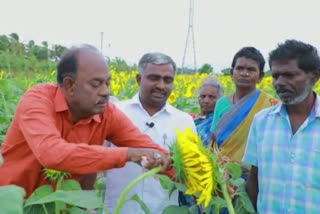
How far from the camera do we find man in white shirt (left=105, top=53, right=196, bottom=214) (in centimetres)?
248

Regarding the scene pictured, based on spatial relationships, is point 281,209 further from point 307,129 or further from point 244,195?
point 307,129

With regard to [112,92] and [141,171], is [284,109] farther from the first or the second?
[112,92]

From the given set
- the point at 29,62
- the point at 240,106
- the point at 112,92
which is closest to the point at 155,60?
the point at 240,106

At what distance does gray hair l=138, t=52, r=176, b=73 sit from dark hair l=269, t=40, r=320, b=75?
2.03ft

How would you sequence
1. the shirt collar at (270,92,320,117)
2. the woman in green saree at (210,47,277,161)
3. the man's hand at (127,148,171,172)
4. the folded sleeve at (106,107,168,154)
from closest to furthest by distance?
the man's hand at (127,148,171,172) → the shirt collar at (270,92,320,117) → the folded sleeve at (106,107,168,154) → the woman in green saree at (210,47,277,161)

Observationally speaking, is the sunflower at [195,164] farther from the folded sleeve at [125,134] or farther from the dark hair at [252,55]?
the dark hair at [252,55]

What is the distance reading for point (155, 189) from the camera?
2.47 metres

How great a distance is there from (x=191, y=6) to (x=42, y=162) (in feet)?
28.1

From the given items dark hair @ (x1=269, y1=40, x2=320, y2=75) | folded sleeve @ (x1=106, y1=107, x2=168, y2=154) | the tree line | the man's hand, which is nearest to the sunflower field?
the tree line

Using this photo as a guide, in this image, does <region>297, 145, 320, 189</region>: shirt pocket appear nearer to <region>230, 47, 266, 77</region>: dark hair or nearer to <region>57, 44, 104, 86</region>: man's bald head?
<region>57, 44, 104, 86</region>: man's bald head

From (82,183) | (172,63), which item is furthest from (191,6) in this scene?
(82,183)

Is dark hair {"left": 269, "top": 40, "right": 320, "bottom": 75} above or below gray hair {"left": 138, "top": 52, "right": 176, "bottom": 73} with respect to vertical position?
above

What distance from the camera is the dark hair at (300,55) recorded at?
2078 millimetres

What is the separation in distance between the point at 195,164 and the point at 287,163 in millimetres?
522
